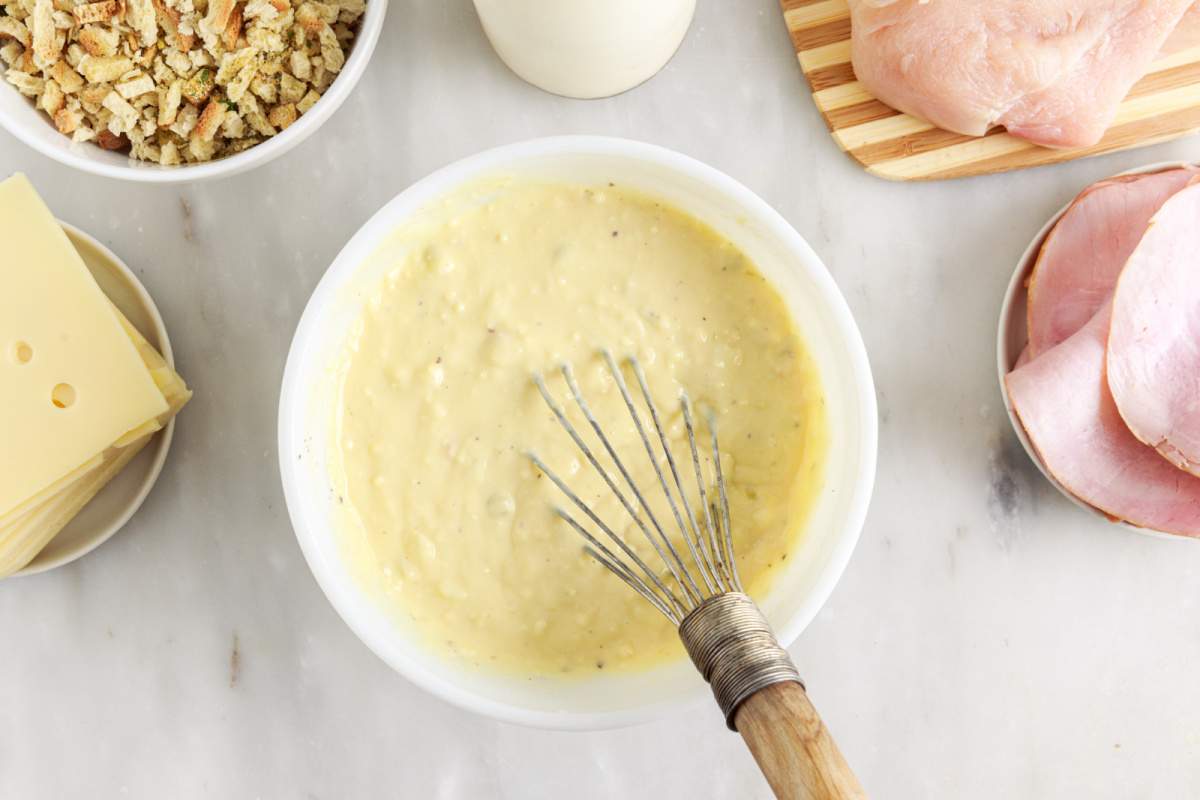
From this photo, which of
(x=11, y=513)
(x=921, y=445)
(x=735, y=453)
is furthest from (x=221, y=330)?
(x=921, y=445)

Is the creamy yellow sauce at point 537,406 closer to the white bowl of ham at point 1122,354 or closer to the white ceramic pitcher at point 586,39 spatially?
the white ceramic pitcher at point 586,39

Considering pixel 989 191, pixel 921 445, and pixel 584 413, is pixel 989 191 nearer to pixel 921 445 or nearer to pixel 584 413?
pixel 921 445

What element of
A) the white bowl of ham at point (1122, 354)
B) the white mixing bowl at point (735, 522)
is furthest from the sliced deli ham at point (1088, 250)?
the white mixing bowl at point (735, 522)

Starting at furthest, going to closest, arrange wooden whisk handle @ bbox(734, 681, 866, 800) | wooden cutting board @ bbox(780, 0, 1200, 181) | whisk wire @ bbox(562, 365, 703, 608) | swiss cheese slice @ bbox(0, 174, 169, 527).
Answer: wooden cutting board @ bbox(780, 0, 1200, 181), swiss cheese slice @ bbox(0, 174, 169, 527), whisk wire @ bbox(562, 365, 703, 608), wooden whisk handle @ bbox(734, 681, 866, 800)

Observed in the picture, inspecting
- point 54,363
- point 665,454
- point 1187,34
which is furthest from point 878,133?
point 54,363

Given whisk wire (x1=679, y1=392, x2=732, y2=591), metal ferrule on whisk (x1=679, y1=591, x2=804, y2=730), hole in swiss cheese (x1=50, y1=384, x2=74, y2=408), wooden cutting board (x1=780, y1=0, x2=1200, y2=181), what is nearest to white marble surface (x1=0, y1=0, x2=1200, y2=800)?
wooden cutting board (x1=780, y1=0, x2=1200, y2=181)

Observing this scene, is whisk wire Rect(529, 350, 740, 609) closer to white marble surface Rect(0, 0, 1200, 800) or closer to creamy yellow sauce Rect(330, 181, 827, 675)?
creamy yellow sauce Rect(330, 181, 827, 675)
